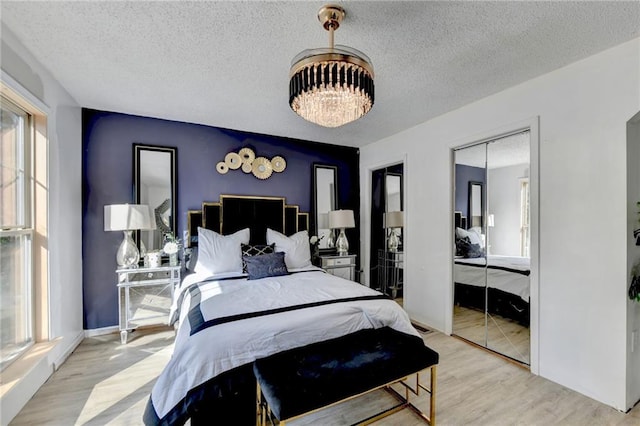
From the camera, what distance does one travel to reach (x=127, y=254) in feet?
10.4

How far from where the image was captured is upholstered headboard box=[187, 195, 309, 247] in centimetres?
380

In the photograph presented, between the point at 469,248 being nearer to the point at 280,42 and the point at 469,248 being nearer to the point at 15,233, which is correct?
the point at 280,42

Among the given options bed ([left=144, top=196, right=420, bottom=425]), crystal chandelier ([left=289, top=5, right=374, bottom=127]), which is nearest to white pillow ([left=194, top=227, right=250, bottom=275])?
bed ([left=144, top=196, right=420, bottom=425])

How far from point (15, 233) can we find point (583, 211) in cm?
444

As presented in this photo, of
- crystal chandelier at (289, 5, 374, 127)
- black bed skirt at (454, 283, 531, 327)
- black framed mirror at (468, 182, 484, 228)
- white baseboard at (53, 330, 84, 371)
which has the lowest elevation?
white baseboard at (53, 330, 84, 371)

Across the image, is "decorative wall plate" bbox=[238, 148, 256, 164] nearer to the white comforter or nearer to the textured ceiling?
the textured ceiling

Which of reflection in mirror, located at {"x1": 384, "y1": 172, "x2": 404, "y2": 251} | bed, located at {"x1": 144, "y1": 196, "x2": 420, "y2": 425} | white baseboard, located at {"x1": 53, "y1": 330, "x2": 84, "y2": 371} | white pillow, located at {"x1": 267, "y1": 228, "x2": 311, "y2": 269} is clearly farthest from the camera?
reflection in mirror, located at {"x1": 384, "y1": 172, "x2": 404, "y2": 251}

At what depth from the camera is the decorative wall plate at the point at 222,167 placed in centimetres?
394

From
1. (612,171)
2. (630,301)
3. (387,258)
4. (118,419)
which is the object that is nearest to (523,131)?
(612,171)

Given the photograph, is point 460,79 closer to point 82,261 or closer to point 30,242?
point 30,242

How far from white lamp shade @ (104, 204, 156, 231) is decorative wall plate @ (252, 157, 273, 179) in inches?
62.2

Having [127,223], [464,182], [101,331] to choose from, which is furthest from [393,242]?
[101,331]

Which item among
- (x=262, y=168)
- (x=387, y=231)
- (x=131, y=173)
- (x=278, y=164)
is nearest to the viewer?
(x=131, y=173)

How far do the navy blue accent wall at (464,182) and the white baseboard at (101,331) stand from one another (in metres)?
4.36
